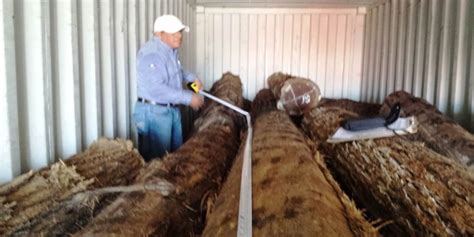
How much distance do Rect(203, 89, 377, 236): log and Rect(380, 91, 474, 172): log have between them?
5.40 feet

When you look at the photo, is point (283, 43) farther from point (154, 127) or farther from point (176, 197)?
point (176, 197)

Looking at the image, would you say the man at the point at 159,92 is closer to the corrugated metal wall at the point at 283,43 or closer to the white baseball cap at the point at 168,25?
the white baseball cap at the point at 168,25

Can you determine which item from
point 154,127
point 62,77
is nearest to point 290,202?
point 62,77

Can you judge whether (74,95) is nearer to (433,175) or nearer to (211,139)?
(211,139)

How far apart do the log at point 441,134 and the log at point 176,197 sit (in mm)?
1957

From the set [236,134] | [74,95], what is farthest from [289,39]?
[74,95]

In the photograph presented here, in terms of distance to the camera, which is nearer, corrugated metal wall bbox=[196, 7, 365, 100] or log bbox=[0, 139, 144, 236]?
log bbox=[0, 139, 144, 236]

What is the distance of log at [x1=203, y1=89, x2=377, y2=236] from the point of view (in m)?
2.08

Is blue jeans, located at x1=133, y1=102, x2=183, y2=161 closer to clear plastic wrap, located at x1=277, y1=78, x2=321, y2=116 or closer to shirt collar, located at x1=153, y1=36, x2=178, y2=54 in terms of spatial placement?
shirt collar, located at x1=153, y1=36, x2=178, y2=54

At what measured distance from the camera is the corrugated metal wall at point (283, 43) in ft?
32.4

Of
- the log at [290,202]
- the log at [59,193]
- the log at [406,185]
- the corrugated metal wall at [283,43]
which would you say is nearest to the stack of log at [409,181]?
the log at [406,185]

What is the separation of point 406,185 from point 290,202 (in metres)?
1.13

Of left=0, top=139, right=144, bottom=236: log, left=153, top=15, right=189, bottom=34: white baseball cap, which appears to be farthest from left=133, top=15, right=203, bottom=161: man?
left=0, top=139, right=144, bottom=236: log

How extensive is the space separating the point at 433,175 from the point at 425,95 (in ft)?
13.7
